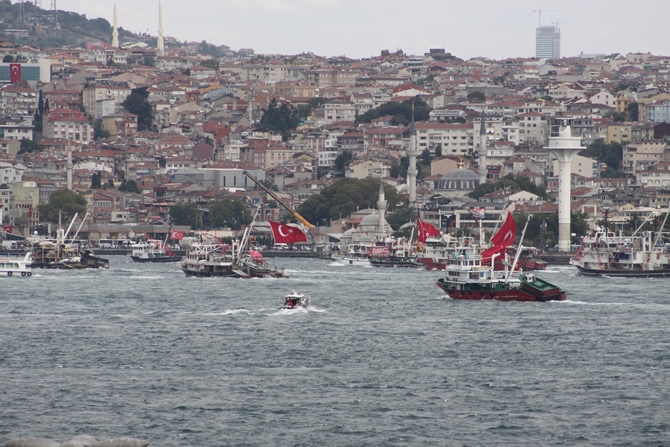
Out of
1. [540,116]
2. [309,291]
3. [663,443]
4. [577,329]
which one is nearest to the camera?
[663,443]

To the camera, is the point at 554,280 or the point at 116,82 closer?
the point at 554,280

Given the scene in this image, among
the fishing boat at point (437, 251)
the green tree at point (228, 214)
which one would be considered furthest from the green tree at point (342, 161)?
the fishing boat at point (437, 251)

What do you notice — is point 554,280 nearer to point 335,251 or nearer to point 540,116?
point 335,251

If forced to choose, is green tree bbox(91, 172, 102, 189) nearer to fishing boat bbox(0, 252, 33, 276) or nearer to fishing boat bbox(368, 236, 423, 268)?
fishing boat bbox(368, 236, 423, 268)

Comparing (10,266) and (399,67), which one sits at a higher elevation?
(399,67)

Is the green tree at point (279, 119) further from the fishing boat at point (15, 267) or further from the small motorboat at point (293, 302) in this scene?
the small motorboat at point (293, 302)

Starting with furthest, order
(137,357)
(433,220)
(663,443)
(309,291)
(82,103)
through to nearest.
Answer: (82,103)
(433,220)
(309,291)
(137,357)
(663,443)

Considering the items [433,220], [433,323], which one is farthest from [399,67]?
[433,323]
